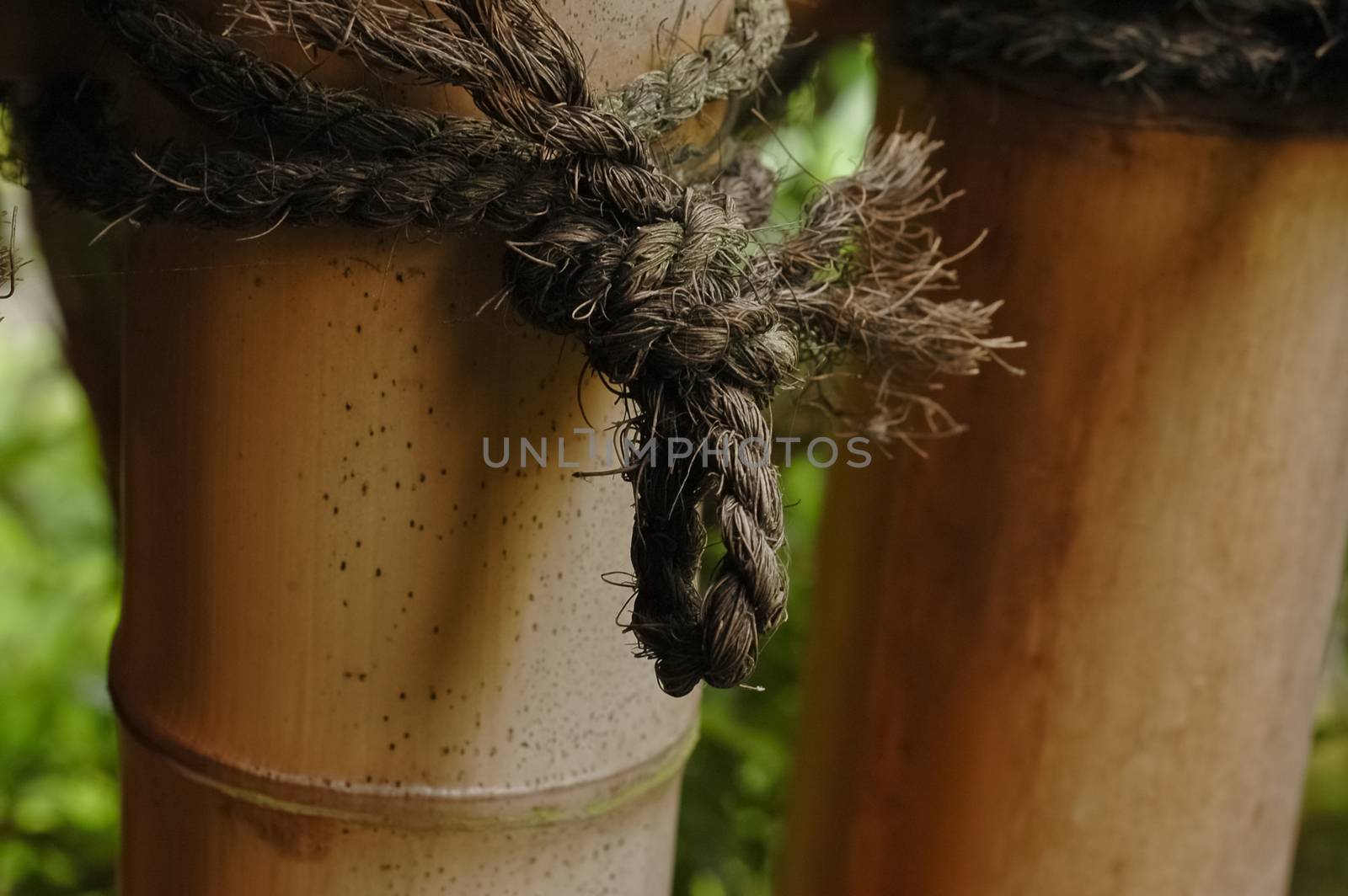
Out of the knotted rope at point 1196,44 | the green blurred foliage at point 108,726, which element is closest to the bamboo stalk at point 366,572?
the knotted rope at point 1196,44

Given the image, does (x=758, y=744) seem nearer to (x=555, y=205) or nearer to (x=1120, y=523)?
(x=1120, y=523)

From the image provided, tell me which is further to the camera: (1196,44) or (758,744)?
(758,744)

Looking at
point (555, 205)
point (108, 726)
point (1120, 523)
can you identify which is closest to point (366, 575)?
point (555, 205)

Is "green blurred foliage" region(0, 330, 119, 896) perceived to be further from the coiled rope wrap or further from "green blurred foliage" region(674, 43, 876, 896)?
the coiled rope wrap

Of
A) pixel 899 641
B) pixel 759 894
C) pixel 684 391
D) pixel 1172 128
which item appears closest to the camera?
pixel 684 391

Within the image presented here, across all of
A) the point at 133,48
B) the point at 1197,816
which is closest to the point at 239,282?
the point at 133,48

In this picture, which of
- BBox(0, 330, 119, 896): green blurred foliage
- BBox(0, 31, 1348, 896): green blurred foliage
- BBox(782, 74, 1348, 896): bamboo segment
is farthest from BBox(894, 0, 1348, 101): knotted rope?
BBox(0, 330, 119, 896): green blurred foliage

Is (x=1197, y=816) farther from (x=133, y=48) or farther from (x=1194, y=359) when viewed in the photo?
(x=133, y=48)
